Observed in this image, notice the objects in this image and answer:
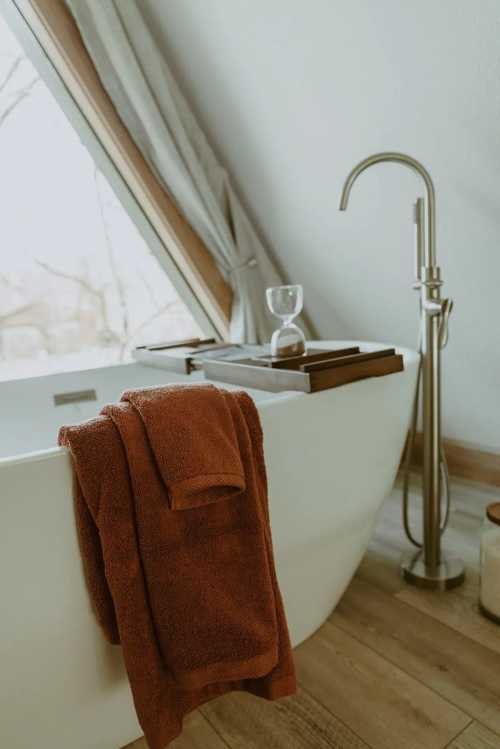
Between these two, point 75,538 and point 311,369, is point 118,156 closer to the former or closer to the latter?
point 311,369

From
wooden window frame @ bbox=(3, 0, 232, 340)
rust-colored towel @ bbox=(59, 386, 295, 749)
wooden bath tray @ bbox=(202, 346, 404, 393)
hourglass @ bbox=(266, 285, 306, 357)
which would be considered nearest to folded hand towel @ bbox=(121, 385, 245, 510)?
rust-colored towel @ bbox=(59, 386, 295, 749)

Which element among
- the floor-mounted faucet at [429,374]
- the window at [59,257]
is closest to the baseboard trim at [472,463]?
the floor-mounted faucet at [429,374]

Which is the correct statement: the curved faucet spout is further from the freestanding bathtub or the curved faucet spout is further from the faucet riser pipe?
the freestanding bathtub

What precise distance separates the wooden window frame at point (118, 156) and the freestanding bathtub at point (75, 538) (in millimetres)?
766

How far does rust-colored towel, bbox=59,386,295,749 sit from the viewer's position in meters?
0.97

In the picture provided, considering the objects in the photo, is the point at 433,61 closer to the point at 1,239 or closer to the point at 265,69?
the point at 265,69

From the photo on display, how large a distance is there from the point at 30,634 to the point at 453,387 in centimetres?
174

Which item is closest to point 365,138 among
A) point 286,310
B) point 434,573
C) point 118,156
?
point 286,310

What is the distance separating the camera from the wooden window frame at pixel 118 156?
6.34ft

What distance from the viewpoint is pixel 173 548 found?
3.28 feet

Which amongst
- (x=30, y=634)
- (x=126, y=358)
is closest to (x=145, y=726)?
(x=30, y=634)

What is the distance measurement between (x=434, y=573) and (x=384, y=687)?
464 mm

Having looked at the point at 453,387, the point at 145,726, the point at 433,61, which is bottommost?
the point at 145,726

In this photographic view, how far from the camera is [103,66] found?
1.99m
